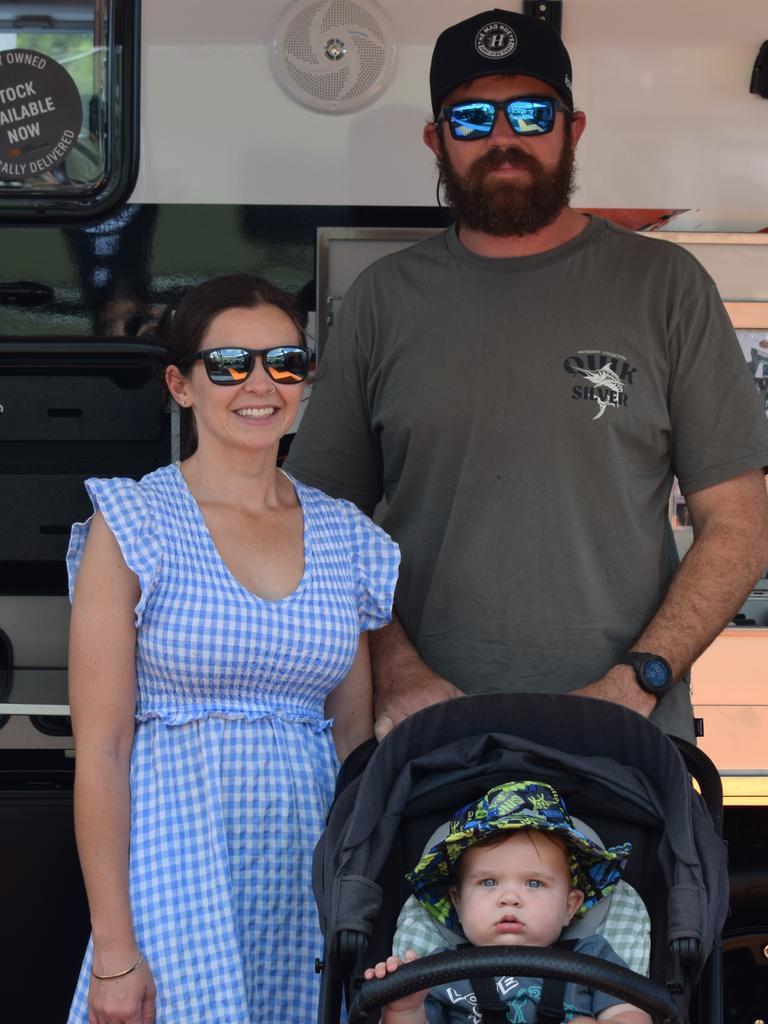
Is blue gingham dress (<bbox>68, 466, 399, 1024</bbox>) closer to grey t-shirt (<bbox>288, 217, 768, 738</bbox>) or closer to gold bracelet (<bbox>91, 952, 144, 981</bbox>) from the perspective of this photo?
gold bracelet (<bbox>91, 952, 144, 981</bbox>)

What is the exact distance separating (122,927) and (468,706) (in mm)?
651

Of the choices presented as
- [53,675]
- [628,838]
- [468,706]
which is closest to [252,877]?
[468,706]

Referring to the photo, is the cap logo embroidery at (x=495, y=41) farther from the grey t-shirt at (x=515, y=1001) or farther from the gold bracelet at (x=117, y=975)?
the gold bracelet at (x=117, y=975)

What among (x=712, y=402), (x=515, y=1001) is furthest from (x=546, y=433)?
(x=515, y=1001)

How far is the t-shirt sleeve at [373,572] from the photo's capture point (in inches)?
103

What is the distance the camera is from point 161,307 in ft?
11.1

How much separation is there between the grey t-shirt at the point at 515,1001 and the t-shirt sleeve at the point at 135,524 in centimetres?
74

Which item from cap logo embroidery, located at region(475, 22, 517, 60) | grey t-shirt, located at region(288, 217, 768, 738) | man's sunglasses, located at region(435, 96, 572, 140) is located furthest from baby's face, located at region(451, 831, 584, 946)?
cap logo embroidery, located at region(475, 22, 517, 60)

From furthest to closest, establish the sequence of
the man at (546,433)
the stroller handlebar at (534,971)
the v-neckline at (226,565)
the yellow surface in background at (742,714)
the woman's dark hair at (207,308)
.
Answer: the yellow surface in background at (742,714)
the man at (546,433)
the woman's dark hair at (207,308)
the v-neckline at (226,565)
the stroller handlebar at (534,971)

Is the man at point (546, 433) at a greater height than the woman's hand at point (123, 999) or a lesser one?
greater

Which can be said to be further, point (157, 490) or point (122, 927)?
point (157, 490)

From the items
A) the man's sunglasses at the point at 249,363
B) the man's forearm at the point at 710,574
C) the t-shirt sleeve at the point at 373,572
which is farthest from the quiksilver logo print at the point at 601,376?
the man's sunglasses at the point at 249,363

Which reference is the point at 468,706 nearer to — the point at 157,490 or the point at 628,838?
the point at 628,838

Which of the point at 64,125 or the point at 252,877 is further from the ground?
the point at 64,125
